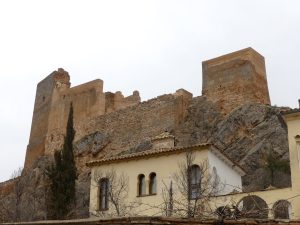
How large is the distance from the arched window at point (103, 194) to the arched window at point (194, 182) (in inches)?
197

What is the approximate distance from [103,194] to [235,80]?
A: 52.5 ft

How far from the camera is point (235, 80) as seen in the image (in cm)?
3822

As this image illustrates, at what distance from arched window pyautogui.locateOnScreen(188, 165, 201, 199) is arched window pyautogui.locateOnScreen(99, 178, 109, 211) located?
500 cm

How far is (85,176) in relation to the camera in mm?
40438

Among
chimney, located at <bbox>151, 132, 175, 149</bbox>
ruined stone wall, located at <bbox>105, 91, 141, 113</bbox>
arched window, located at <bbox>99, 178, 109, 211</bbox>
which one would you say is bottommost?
arched window, located at <bbox>99, 178, 109, 211</bbox>

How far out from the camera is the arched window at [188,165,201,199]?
23.3m

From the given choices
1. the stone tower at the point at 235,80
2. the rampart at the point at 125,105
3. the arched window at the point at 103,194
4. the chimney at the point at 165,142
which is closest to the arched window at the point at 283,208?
the chimney at the point at 165,142

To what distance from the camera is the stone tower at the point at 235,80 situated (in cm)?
3744

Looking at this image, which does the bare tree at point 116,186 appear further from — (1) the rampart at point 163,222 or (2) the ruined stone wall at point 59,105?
(2) the ruined stone wall at point 59,105

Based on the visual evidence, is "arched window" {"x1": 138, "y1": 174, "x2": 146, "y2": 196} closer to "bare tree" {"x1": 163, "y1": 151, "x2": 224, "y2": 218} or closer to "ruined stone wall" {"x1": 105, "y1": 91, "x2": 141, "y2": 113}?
"bare tree" {"x1": 163, "y1": 151, "x2": 224, "y2": 218}

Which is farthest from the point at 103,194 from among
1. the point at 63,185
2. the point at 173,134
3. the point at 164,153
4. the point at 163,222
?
the point at 163,222

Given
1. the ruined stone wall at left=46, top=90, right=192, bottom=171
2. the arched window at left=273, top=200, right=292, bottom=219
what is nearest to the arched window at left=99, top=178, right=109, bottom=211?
the arched window at left=273, top=200, right=292, bottom=219

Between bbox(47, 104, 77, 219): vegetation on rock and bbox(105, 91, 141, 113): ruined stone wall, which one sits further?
bbox(105, 91, 141, 113): ruined stone wall

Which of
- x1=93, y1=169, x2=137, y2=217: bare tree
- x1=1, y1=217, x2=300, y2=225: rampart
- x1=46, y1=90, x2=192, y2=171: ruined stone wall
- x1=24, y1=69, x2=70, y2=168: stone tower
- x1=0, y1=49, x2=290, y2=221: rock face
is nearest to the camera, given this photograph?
x1=1, y1=217, x2=300, y2=225: rampart
